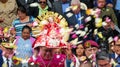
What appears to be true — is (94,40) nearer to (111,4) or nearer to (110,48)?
(110,48)

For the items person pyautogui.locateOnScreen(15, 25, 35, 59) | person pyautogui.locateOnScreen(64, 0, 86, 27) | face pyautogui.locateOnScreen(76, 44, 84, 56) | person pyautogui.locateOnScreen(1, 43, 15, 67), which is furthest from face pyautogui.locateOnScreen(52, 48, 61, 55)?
person pyautogui.locateOnScreen(64, 0, 86, 27)

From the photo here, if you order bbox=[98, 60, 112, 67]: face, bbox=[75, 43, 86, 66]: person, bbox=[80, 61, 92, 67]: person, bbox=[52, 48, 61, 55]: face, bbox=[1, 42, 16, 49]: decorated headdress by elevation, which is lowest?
bbox=[80, 61, 92, 67]: person

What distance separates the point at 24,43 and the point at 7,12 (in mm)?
1697

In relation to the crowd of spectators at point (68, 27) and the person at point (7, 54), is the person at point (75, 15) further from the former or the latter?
the person at point (7, 54)

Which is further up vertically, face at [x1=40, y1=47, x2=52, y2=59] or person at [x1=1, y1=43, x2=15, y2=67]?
face at [x1=40, y1=47, x2=52, y2=59]

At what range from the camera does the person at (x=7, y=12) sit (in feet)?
43.8

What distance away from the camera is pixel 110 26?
1278 cm

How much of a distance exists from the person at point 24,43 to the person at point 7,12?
132cm

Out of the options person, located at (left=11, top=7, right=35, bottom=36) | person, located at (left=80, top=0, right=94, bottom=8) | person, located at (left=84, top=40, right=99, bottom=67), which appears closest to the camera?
person, located at (left=84, top=40, right=99, bottom=67)

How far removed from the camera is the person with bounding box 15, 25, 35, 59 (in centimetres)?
1177

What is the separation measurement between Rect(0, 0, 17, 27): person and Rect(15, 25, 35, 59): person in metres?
1.32

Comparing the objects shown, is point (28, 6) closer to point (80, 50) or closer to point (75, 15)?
point (75, 15)

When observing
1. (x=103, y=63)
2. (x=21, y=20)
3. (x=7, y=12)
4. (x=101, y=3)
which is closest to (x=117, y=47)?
(x=101, y=3)

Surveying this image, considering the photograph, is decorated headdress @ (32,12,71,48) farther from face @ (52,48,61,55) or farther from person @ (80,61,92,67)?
person @ (80,61,92,67)
